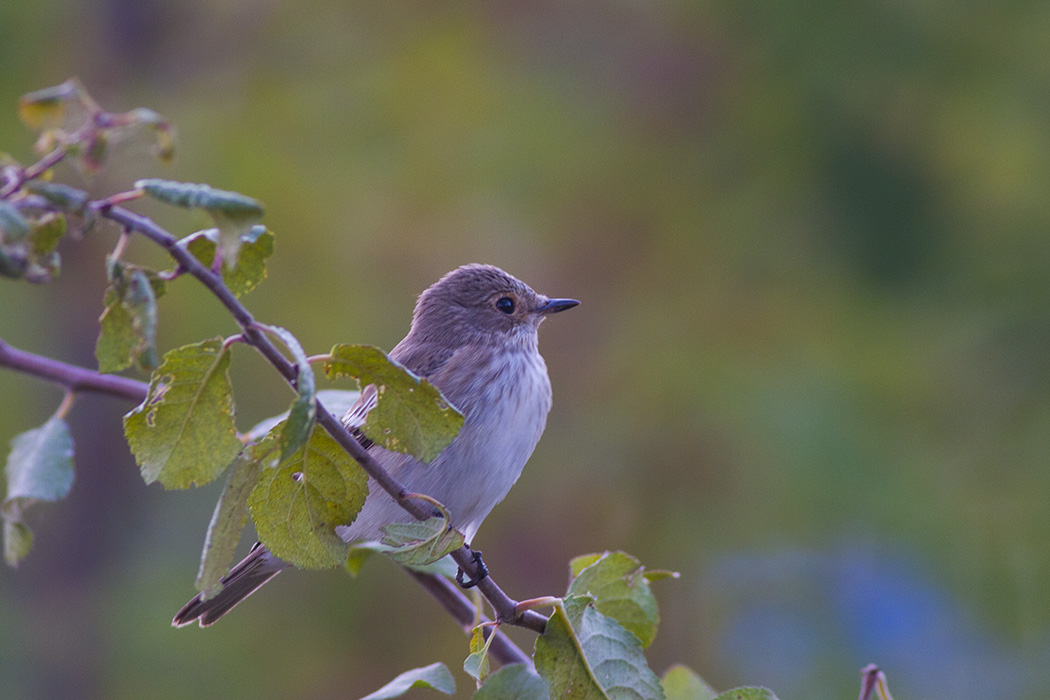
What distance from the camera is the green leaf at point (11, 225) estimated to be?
1.36 meters

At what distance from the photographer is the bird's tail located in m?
3.18

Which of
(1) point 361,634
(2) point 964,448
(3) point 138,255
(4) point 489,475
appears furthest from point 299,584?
(2) point 964,448

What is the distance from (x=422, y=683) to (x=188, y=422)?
702 mm

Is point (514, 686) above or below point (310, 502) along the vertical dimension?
below

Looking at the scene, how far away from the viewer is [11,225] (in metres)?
1.36

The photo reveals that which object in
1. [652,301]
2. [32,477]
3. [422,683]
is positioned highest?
[32,477]

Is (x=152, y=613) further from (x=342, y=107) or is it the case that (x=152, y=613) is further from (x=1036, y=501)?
(x=1036, y=501)

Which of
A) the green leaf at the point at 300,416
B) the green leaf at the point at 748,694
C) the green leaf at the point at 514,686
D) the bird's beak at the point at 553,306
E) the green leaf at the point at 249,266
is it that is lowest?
the green leaf at the point at 514,686

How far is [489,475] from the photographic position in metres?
3.21

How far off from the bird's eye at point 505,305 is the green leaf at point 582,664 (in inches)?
77.7

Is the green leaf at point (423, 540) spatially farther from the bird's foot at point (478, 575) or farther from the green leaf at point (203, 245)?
the green leaf at point (203, 245)

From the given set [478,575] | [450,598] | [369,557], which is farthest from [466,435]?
[478,575]

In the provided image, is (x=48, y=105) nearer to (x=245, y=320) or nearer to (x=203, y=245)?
(x=203, y=245)

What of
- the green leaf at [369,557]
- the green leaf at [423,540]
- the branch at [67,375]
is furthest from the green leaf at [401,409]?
the branch at [67,375]
